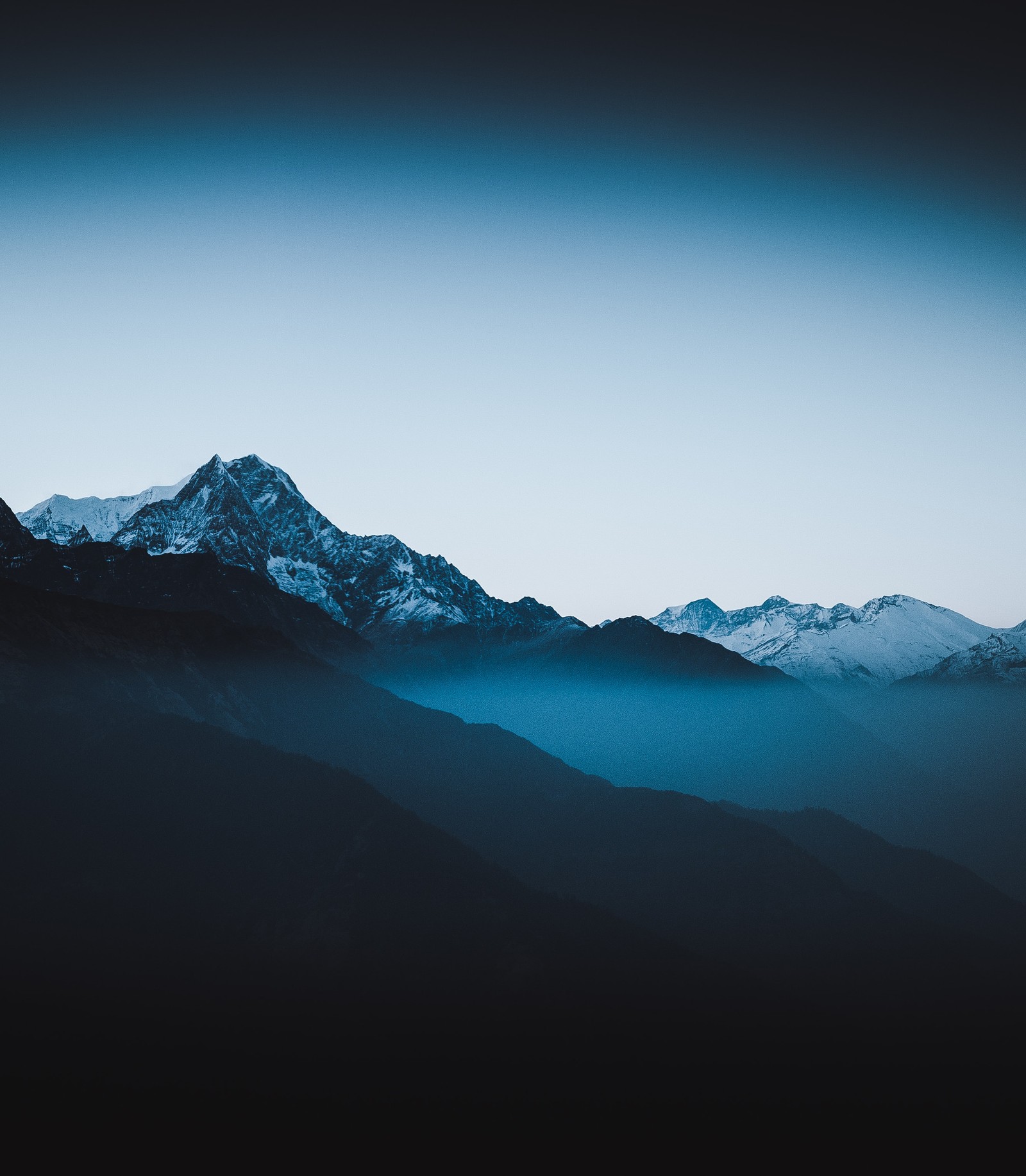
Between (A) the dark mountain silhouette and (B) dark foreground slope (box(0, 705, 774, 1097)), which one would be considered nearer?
(B) dark foreground slope (box(0, 705, 774, 1097))

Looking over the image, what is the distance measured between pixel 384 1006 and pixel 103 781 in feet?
250

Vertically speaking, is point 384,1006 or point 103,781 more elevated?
point 103,781

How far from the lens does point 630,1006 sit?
181m

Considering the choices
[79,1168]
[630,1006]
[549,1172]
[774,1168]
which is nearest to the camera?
[79,1168]

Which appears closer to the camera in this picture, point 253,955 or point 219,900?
point 253,955

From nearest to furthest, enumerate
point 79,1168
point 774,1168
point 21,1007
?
point 79,1168, point 21,1007, point 774,1168

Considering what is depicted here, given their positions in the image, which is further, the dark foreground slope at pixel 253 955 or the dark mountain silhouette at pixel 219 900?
the dark mountain silhouette at pixel 219 900

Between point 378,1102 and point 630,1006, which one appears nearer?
point 378,1102

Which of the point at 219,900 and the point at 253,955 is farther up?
the point at 219,900

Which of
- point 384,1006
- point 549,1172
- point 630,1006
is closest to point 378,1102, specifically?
point 384,1006

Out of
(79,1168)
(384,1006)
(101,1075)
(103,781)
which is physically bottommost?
(79,1168)

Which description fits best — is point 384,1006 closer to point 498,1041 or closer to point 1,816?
point 498,1041

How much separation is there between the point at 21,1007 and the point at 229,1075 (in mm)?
35196

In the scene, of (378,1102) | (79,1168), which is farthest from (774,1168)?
(79,1168)
